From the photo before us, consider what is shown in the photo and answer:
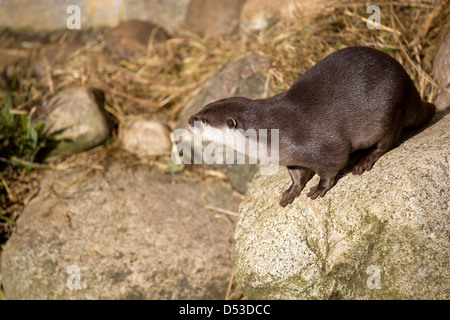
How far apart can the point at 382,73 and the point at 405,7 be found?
1426 millimetres

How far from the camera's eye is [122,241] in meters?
3.12

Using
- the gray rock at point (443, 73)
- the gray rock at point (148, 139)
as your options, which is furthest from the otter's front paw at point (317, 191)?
the gray rock at point (148, 139)

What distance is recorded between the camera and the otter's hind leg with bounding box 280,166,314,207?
2486 millimetres

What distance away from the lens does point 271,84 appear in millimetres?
3475

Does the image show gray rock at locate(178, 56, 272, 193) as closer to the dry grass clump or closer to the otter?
the dry grass clump

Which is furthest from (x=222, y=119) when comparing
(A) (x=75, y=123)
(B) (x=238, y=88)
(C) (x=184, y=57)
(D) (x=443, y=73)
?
(C) (x=184, y=57)

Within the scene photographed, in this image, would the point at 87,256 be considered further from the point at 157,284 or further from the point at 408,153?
the point at 408,153

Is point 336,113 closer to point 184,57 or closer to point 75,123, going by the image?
point 75,123

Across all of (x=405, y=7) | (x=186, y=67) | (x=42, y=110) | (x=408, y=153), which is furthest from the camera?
(x=186, y=67)

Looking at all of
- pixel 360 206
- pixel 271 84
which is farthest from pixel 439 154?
pixel 271 84

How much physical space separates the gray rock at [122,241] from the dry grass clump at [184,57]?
249 mm

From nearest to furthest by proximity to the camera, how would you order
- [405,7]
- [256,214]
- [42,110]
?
→ [256,214], [405,7], [42,110]

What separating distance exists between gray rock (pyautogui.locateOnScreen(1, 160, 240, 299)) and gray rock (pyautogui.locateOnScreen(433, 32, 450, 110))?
1543 millimetres

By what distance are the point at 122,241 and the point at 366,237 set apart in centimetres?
166
